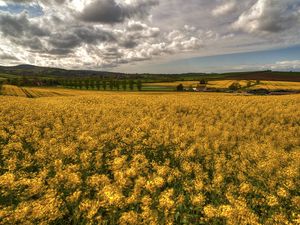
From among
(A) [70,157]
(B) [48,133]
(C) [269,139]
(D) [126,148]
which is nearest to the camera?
(A) [70,157]

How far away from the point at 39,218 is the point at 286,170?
7417 mm

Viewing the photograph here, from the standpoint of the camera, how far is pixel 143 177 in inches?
301

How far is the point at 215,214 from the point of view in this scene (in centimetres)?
607

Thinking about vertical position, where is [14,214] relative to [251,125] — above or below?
above

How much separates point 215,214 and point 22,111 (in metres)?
17.2

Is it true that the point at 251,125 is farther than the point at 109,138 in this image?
Yes

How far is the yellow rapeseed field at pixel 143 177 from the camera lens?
5.99 metres

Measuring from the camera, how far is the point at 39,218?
541 centimetres

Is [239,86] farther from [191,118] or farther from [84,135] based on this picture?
[84,135]

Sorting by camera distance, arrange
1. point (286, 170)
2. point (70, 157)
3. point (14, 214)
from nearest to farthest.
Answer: point (14, 214) < point (286, 170) < point (70, 157)

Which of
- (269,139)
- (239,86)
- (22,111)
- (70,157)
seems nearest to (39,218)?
(70,157)

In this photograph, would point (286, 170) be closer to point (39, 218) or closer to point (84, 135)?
point (39, 218)

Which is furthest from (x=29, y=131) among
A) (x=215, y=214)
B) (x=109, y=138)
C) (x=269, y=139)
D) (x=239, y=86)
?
(x=239, y=86)

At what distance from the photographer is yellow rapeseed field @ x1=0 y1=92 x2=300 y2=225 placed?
599 cm
